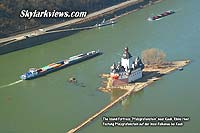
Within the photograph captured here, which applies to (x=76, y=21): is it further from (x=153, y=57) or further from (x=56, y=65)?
(x=153, y=57)

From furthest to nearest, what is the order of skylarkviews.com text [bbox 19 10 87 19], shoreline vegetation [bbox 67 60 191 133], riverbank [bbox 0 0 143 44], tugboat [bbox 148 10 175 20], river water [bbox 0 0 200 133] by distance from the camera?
tugboat [bbox 148 10 175 20]
skylarkviews.com text [bbox 19 10 87 19]
riverbank [bbox 0 0 143 44]
shoreline vegetation [bbox 67 60 191 133]
river water [bbox 0 0 200 133]

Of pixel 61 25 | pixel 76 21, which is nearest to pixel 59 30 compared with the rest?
pixel 61 25

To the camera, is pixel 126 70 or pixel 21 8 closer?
pixel 126 70

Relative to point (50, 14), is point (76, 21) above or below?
below

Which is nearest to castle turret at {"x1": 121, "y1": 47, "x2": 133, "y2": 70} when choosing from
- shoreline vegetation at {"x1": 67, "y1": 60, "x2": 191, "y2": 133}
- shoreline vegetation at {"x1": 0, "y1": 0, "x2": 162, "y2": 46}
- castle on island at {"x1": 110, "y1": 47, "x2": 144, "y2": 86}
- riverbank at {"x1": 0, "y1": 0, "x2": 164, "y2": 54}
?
castle on island at {"x1": 110, "y1": 47, "x2": 144, "y2": 86}

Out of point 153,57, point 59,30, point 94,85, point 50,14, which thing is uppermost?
point 50,14

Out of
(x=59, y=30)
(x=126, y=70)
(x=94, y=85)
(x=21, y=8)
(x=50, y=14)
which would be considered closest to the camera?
(x=94, y=85)

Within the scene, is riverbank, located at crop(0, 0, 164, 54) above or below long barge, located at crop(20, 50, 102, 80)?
above

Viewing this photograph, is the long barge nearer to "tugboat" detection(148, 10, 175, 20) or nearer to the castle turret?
the castle turret
